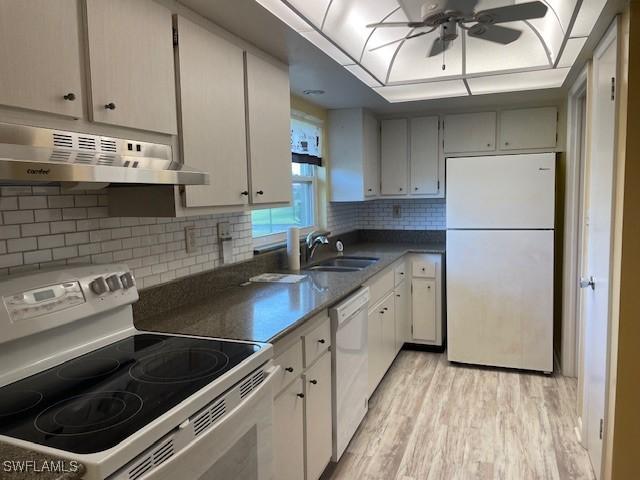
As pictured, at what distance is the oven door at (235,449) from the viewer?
1.10m

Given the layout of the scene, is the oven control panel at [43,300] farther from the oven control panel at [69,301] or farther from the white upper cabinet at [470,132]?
the white upper cabinet at [470,132]

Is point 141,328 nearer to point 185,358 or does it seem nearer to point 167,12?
point 185,358

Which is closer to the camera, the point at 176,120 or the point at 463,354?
the point at 176,120

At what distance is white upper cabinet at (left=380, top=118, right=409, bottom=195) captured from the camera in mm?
4395

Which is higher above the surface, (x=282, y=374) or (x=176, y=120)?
(x=176, y=120)

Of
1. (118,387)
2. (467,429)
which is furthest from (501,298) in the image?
(118,387)

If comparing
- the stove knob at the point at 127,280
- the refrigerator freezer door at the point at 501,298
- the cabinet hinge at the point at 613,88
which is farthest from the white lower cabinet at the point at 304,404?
the refrigerator freezer door at the point at 501,298

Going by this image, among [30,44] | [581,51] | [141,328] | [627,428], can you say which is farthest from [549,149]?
[30,44]

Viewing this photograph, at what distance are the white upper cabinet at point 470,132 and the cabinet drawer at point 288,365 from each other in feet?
9.55

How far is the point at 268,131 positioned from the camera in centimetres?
247

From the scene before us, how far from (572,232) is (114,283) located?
3.16m

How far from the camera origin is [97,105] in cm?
141

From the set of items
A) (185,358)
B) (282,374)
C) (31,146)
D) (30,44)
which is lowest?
(282,374)

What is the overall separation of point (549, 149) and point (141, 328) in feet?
11.8
